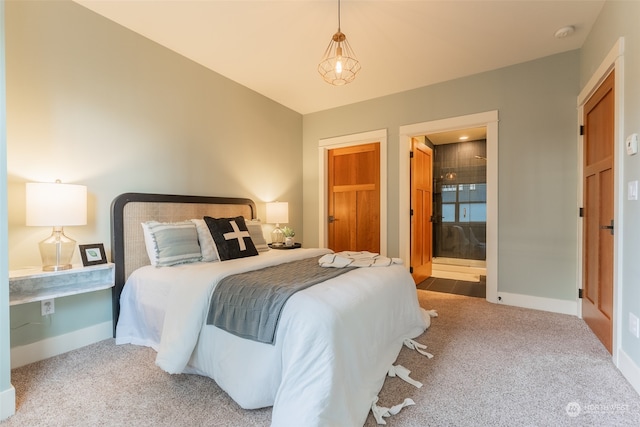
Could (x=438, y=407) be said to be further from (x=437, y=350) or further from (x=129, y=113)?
(x=129, y=113)

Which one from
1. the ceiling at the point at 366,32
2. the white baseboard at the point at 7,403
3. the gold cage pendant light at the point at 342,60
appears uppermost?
the ceiling at the point at 366,32

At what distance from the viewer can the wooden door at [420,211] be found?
405cm

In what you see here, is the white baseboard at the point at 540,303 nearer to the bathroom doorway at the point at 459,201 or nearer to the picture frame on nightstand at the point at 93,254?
the bathroom doorway at the point at 459,201

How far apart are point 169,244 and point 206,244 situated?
309mm

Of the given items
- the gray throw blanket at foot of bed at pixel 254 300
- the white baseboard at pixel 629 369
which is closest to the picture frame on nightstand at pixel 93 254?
the gray throw blanket at foot of bed at pixel 254 300

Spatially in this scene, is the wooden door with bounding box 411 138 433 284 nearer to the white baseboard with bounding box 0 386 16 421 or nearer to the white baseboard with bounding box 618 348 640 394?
the white baseboard with bounding box 618 348 640 394

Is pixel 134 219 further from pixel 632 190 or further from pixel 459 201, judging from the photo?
pixel 459 201

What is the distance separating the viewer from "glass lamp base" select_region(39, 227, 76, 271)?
1983 mm

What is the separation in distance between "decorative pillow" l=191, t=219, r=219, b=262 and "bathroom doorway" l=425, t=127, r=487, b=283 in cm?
437

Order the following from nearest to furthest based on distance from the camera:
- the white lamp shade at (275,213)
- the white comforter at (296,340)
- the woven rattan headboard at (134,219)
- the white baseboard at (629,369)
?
the white comforter at (296,340) < the white baseboard at (629,369) < the woven rattan headboard at (134,219) < the white lamp shade at (275,213)

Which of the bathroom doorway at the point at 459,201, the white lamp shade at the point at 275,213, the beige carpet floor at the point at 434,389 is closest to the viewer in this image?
the beige carpet floor at the point at 434,389

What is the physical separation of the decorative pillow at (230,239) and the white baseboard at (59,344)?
109cm

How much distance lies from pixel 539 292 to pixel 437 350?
5.70ft

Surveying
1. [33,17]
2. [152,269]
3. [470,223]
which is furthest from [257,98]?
[470,223]
